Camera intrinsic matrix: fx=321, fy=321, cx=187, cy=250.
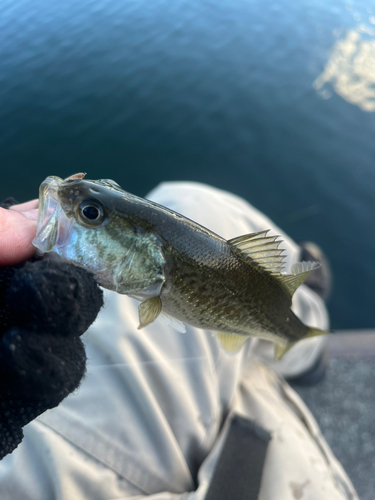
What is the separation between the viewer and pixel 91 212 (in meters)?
1.26

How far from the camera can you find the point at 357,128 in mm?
6465

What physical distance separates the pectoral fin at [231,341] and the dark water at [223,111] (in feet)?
11.1

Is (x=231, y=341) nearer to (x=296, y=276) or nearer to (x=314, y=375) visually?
(x=296, y=276)

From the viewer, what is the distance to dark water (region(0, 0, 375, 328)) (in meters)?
5.53

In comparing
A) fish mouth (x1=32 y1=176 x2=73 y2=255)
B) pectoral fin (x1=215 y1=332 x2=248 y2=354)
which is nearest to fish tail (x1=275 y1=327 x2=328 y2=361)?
pectoral fin (x1=215 y1=332 x2=248 y2=354)

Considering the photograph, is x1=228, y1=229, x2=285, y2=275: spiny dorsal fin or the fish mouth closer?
the fish mouth

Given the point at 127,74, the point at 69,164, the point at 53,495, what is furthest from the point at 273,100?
the point at 53,495

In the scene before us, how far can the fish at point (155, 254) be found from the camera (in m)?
1.23

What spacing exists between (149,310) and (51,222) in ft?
1.65

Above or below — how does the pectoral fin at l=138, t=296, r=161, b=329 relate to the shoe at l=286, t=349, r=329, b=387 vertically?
above

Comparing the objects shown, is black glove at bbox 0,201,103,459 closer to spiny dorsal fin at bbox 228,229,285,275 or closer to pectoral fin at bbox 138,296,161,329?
pectoral fin at bbox 138,296,161,329

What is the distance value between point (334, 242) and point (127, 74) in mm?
6898

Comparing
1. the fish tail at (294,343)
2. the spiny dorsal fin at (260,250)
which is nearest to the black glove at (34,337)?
the spiny dorsal fin at (260,250)

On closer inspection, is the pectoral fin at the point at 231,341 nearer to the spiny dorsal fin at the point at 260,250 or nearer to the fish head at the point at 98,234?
the spiny dorsal fin at the point at 260,250
